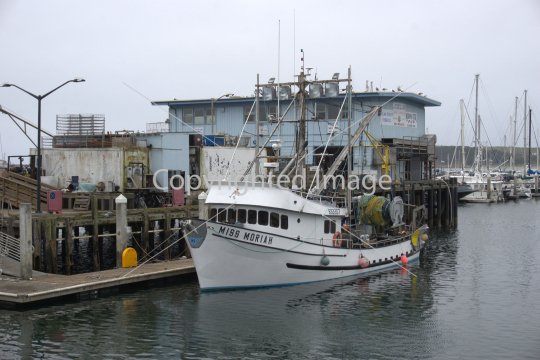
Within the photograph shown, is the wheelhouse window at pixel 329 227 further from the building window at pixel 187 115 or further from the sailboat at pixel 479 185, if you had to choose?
the sailboat at pixel 479 185

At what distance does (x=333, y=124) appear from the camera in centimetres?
4825

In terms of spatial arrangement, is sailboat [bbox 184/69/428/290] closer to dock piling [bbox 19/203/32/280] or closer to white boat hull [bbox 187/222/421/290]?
white boat hull [bbox 187/222/421/290]

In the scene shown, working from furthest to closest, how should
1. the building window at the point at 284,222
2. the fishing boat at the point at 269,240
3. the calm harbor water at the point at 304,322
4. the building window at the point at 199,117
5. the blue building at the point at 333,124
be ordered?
1. the building window at the point at 199,117
2. the blue building at the point at 333,124
3. the building window at the point at 284,222
4. the fishing boat at the point at 269,240
5. the calm harbor water at the point at 304,322

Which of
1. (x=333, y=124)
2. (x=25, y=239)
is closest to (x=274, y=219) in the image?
(x=25, y=239)

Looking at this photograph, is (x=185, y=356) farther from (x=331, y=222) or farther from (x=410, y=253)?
(x=410, y=253)

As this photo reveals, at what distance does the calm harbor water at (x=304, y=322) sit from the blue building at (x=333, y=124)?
1965cm

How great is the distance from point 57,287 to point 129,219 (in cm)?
673

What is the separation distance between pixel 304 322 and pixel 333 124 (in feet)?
87.8

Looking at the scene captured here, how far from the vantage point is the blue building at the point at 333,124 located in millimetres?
50031

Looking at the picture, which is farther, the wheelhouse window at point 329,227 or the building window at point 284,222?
the wheelhouse window at point 329,227

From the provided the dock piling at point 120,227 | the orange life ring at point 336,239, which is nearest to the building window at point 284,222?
the orange life ring at point 336,239

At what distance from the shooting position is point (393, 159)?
165 ft

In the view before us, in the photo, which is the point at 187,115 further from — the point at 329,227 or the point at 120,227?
the point at 329,227

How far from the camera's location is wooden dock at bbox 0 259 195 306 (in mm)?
23312
